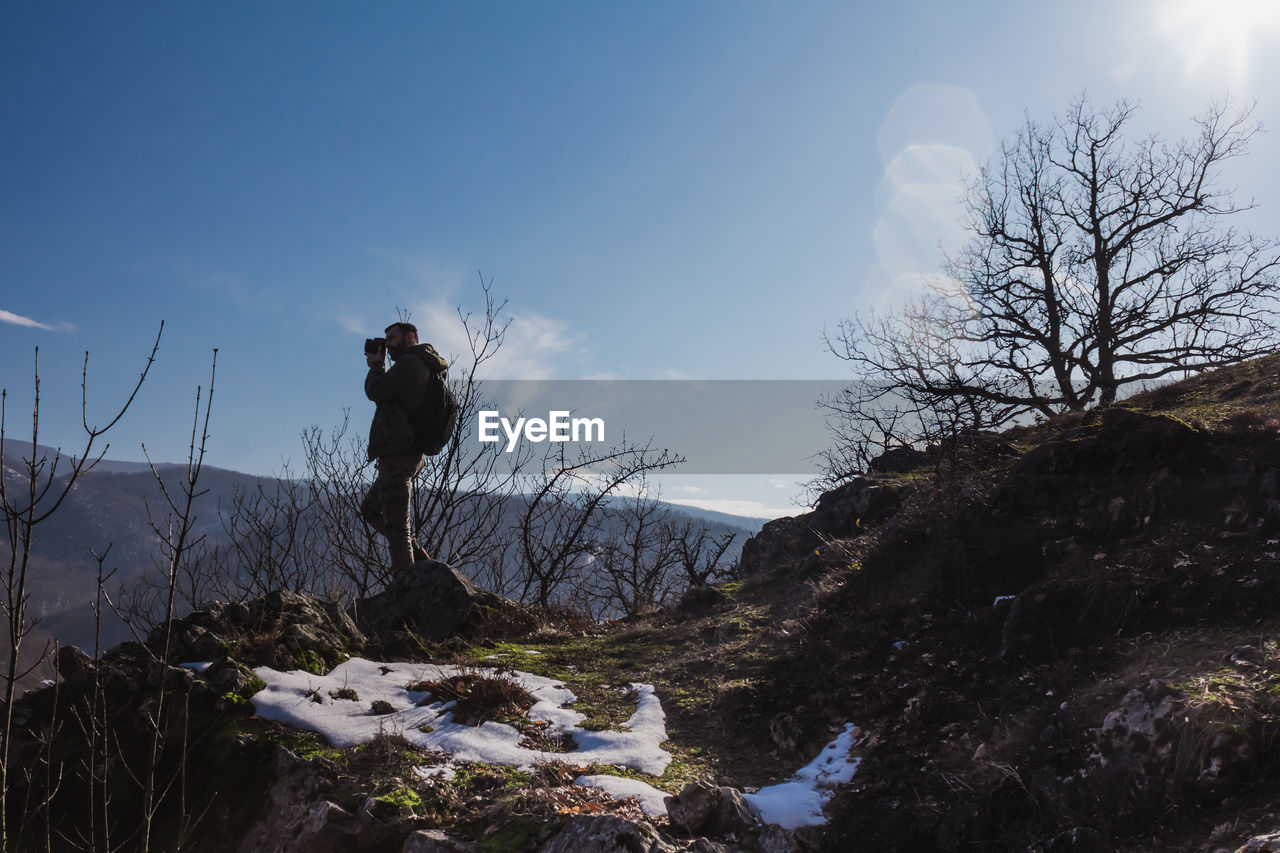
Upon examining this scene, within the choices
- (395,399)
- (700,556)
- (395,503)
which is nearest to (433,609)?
(395,503)

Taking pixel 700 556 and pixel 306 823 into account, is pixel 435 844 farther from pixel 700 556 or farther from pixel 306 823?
pixel 700 556

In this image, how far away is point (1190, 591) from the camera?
4113 mm

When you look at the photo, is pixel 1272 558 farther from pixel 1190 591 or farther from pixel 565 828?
pixel 565 828

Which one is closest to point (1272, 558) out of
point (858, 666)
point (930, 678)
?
point (930, 678)

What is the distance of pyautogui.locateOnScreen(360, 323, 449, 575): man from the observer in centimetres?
697

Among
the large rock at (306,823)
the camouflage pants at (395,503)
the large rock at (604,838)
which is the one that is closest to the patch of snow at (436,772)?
the large rock at (306,823)

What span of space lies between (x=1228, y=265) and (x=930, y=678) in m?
16.4

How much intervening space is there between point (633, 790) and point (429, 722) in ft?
4.66

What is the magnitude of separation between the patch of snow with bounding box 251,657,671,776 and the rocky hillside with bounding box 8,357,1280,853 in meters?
0.03

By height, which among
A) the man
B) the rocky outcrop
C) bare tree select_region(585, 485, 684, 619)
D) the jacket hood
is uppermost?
the jacket hood

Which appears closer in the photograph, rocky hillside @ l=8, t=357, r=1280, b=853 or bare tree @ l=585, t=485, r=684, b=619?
rocky hillside @ l=8, t=357, r=1280, b=853

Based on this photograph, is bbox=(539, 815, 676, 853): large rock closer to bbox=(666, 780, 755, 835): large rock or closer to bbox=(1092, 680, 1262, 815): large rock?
bbox=(666, 780, 755, 835): large rock

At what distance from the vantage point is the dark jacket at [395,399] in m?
6.96

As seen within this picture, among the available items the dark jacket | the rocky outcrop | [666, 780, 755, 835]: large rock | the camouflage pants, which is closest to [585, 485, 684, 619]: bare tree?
the rocky outcrop
